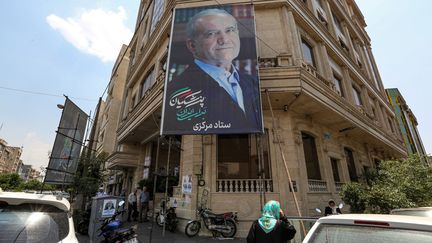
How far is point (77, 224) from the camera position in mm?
8188

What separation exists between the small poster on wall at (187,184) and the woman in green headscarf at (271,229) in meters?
5.65

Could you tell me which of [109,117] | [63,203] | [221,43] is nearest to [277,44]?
[221,43]

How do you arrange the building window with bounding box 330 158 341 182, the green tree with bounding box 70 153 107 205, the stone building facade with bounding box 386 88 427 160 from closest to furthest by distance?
the green tree with bounding box 70 153 107 205
the building window with bounding box 330 158 341 182
the stone building facade with bounding box 386 88 427 160

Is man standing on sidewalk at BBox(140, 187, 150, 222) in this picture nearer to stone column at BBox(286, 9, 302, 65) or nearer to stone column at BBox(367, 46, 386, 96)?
stone column at BBox(286, 9, 302, 65)

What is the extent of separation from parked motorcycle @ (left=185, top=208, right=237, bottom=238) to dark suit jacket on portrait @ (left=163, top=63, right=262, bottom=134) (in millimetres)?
2960

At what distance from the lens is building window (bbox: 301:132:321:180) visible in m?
9.66

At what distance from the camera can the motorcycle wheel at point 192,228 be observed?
7281mm

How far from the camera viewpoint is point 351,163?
13.0 meters

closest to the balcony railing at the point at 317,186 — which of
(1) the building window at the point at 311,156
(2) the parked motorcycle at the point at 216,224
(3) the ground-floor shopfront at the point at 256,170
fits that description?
(3) the ground-floor shopfront at the point at 256,170

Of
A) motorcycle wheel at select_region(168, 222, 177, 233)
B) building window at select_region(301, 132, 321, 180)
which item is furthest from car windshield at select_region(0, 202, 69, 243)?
building window at select_region(301, 132, 321, 180)

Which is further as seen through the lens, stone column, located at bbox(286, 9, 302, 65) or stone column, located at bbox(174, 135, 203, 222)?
stone column, located at bbox(286, 9, 302, 65)

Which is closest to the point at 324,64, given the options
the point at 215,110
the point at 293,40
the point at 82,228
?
the point at 293,40

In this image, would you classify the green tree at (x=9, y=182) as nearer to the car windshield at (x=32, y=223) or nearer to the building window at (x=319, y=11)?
the car windshield at (x=32, y=223)

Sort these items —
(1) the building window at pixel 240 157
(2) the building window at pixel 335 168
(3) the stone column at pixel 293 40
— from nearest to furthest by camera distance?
(1) the building window at pixel 240 157
(3) the stone column at pixel 293 40
(2) the building window at pixel 335 168
